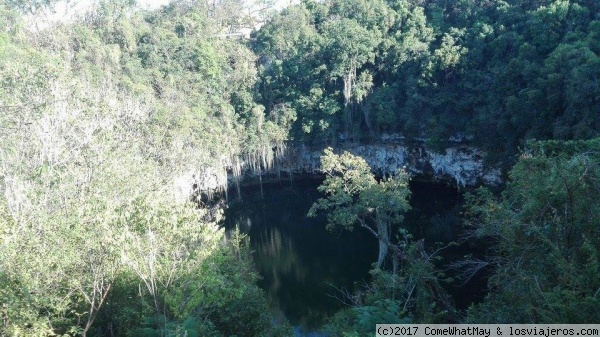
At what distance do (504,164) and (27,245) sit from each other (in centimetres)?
1855

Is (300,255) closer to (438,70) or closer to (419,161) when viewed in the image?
(419,161)

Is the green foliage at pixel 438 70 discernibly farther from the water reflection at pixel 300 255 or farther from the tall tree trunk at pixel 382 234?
the tall tree trunk at pixel 382 234

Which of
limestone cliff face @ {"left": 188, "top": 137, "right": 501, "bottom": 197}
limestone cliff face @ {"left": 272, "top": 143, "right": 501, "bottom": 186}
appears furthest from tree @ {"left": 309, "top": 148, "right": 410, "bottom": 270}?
limestone cliff face @ {"left": 272, "top": 143, "right": 501, "bottom": 186}

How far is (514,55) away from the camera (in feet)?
74.2

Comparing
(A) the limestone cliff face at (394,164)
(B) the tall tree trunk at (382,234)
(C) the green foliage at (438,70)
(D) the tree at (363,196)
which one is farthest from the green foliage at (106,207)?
(C) the green foliage at (438,70)

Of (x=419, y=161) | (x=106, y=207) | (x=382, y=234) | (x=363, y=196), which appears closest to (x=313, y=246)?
(x=382, y=234)

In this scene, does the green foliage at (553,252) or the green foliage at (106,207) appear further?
the green foliage at (106,207)

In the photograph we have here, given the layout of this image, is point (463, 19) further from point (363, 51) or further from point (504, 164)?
point (504, 164)

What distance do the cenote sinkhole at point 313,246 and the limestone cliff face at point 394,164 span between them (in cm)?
103

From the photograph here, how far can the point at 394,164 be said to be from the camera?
2891 centimetres

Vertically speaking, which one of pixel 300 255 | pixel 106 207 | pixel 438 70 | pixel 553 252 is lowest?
pixel 300 255

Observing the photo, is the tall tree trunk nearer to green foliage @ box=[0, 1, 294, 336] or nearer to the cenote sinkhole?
the cenote sinkhole

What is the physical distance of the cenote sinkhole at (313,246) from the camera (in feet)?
48.2

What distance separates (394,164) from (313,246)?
11156 mm
